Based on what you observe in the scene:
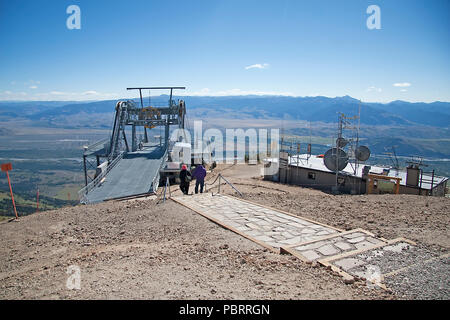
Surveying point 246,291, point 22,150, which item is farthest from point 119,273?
point 22,150

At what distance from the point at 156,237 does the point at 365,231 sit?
5461mm

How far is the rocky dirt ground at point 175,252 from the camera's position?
4664 mm

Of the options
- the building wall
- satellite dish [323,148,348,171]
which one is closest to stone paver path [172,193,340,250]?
satellite dish [323,148,348,171]

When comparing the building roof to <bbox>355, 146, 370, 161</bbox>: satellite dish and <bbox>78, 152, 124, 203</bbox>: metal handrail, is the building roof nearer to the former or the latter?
<bbox>355, 146, 370, 161</bbox>: satellite dish

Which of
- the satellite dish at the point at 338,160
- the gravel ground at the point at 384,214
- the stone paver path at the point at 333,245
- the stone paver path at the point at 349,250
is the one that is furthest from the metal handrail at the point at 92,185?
the satellite dish at the point at 338,160

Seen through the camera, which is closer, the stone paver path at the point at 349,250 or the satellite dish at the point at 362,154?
the stone paver path at the point at 349,250

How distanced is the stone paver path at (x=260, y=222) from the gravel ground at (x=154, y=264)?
53cm

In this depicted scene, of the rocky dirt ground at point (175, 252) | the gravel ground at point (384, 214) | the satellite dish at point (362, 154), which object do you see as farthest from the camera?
the satellite dish at point (362, 154)

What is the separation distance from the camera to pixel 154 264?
572 cm

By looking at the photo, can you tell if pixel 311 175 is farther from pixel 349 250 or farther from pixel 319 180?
pixel 349 250

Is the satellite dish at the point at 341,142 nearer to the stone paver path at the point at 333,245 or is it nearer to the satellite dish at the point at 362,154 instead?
the satellite dish at the point at 362,154

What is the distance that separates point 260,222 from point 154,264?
12.4 ft

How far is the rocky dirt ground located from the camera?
466 cm
